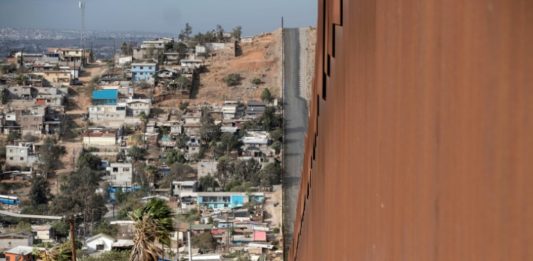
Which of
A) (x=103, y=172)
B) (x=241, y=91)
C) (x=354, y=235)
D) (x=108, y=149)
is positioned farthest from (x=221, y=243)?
(x=354, y=235)

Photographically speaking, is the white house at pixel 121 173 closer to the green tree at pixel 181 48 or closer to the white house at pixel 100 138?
the white house at pixel 100 138

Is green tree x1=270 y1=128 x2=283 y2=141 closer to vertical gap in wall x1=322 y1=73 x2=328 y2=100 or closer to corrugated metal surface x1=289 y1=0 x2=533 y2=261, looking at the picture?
vertical gap in wall x1=322 y1=73 x2=328 y2=100

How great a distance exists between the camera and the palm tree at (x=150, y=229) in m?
6.60

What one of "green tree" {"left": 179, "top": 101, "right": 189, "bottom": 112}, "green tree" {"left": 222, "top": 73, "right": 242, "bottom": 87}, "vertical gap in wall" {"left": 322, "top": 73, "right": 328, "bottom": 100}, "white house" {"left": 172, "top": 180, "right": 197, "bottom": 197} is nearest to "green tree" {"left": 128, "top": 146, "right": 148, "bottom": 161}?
"white house" {"left": 172, "top": 180, "right": 197, "bottom": 197}

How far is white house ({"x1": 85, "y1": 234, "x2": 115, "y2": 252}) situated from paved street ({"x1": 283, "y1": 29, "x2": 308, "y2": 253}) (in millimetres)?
4057

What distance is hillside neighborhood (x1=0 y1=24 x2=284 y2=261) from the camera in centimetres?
2038

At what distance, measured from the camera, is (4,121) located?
101ft

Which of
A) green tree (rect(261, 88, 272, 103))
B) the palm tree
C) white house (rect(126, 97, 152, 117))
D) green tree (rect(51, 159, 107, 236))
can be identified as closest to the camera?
the palm tree

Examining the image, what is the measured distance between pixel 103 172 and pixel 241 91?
25.2ft

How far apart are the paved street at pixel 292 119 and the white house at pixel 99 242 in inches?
160

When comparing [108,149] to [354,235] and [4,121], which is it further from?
[354,235]

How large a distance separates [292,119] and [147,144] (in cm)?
793

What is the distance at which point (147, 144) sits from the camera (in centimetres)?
2867

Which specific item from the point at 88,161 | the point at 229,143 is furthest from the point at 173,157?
the point at 88,161
